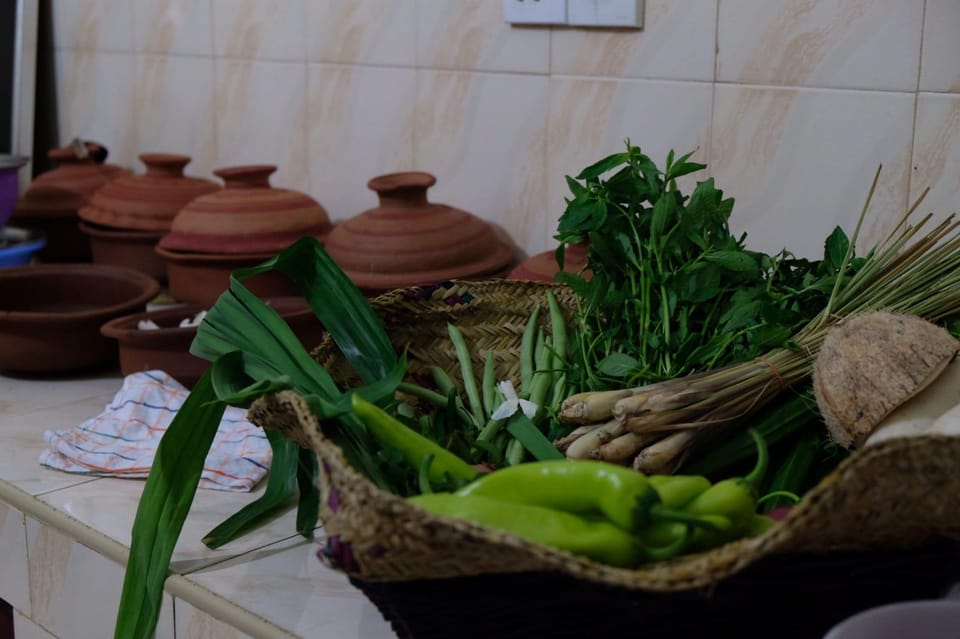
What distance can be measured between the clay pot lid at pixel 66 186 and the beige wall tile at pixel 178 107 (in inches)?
4.7

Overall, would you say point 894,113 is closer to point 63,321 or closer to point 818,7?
point 818,7

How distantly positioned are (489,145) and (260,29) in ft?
1.72

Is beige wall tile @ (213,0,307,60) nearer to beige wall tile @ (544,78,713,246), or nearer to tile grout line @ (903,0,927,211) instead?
beige wall tile @ (544,78,713,246)

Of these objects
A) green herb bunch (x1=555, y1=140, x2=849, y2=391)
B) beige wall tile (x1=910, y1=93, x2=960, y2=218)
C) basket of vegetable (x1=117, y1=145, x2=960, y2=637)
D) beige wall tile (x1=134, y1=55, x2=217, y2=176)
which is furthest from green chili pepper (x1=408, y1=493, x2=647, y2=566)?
beige wall tile (x1=134, y1=55, x2=217, y2=176)

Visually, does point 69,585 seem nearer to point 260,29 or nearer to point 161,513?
point 161,513

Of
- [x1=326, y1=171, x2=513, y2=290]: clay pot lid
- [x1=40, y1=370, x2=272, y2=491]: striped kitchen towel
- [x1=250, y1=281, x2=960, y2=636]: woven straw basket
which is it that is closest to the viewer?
[x1=250, y1=281, x2=960, y2=636]: woven straw basket

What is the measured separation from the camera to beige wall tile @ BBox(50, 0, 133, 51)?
2.20 meters

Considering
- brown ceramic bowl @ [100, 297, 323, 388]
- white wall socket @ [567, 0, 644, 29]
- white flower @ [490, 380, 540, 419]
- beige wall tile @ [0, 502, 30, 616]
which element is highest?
white wall socket @ [567, 0, 644, 29]

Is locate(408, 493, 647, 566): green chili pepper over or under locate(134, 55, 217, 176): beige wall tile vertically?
under

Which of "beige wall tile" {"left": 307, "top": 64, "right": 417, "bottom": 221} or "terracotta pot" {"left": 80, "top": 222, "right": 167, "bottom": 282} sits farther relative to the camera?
"terracotta pot" {"left": 80, "top": 222, "right": 167, "bottom": 282}

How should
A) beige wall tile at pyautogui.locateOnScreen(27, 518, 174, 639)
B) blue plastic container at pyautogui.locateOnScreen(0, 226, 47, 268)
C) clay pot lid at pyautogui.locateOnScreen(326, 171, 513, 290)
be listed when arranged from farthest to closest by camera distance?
blue plastic container at pyautogui.locateOnScreen(0, 226, 47, 268)
clay pot lid at pyautogui.locateOnScreen(326, 171, 513, 290)
beige wall tile at pyautogui.locateOnScreen(27, 518, 174, 639)

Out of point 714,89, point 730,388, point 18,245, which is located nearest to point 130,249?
point 18,245

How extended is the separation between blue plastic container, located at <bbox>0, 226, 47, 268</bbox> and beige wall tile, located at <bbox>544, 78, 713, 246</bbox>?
849 mm

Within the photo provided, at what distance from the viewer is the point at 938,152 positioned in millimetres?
1155
